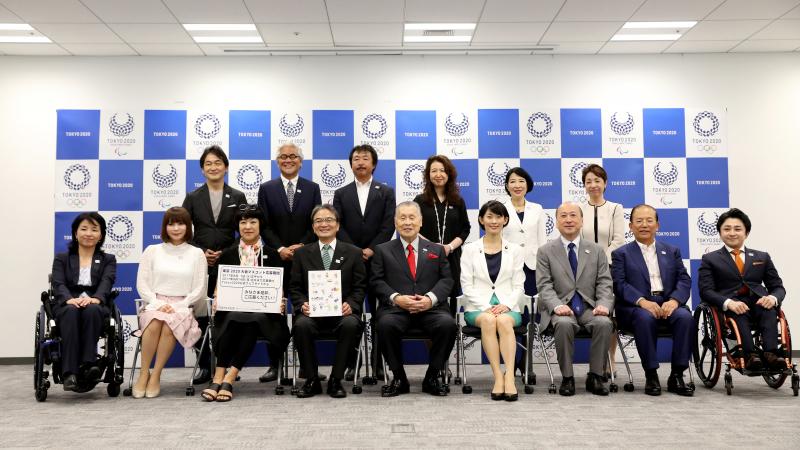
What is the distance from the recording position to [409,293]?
454 cm

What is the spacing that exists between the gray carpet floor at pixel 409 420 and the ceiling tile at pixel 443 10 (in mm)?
3220

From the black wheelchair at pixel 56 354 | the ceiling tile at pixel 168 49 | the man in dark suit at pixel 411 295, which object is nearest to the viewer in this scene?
the black wheelchair at pixel 56 354

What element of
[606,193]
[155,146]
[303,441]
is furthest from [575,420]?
[155,146]

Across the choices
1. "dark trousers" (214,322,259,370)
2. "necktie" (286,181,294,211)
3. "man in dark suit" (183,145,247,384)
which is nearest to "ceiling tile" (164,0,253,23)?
"man in dark suit" (183,145,247,384)

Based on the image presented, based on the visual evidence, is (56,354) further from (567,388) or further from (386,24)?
(386,24)

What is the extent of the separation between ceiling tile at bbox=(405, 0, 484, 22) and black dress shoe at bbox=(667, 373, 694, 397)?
338 cm

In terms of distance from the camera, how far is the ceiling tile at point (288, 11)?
17.5 feet

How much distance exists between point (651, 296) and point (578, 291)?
567mm

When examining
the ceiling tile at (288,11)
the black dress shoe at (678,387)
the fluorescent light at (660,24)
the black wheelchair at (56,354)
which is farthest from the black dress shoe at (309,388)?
the fluorescent light at (660,24)

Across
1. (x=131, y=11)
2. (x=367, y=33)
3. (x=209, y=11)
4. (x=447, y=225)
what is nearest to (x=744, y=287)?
(x=447, y=225)

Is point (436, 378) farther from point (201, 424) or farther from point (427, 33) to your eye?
point (427, 33)

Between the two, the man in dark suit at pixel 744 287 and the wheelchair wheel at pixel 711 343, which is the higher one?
the man in dark suit at pixel 744 287

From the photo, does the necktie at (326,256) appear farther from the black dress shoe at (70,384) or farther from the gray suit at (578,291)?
the black dress shoe at (70,384)

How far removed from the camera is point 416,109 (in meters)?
6.53
